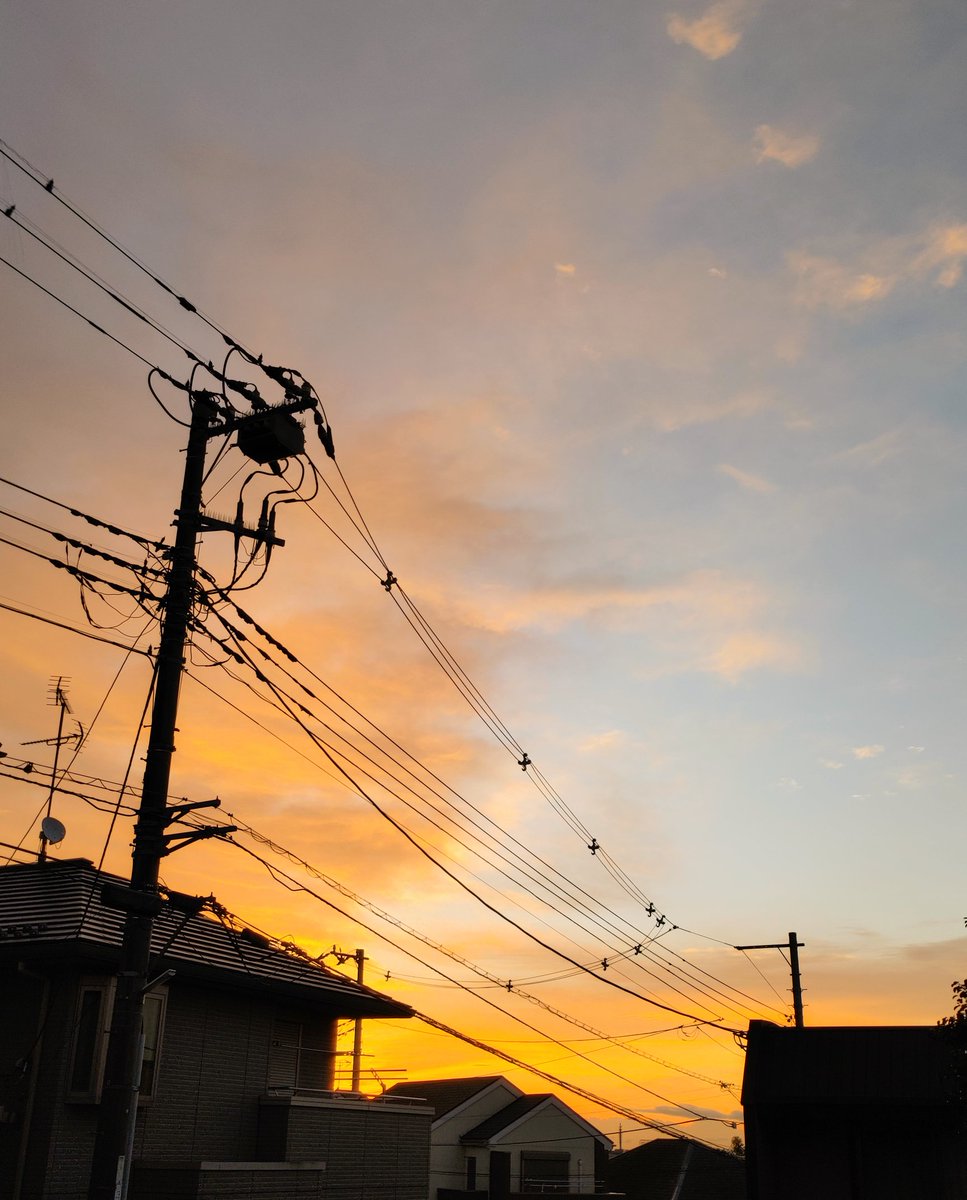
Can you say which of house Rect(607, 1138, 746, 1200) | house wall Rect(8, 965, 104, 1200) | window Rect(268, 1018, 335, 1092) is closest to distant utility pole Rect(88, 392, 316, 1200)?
house wall Rect(8, 965, 104, 1200)

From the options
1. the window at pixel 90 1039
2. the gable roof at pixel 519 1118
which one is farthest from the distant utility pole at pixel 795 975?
the window at pixel 90 1039

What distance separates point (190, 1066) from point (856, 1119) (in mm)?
17269

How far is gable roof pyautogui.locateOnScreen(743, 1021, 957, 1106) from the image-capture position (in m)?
27.3

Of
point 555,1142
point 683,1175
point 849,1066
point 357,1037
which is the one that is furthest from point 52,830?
point 683,1175

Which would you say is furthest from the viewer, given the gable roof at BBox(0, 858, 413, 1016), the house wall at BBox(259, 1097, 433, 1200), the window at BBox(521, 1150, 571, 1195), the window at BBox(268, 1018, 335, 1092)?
the window at BBox(521, 1150, 571, 1195)

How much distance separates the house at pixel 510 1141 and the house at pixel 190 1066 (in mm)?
21833

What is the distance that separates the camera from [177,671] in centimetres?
1430

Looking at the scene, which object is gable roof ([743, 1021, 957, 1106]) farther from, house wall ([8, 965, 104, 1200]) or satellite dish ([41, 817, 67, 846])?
satellite dish ([41, 817, 67, 846])

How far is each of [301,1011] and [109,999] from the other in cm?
740

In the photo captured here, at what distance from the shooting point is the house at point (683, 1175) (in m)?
55.1

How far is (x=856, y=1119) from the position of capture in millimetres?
27844

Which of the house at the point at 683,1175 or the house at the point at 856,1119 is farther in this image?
the house at the point at 683,1175

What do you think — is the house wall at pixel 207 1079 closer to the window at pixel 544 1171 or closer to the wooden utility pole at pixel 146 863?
the wooden utility pole at pixel 146 863

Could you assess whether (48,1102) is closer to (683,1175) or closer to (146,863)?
(146,863)
